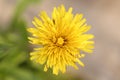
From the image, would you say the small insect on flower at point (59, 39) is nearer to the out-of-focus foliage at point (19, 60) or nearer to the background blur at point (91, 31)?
the out-of-focus foliage at point (19, 60)

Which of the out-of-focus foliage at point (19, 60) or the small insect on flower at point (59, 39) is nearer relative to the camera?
the small insect on flower at point (59, 39)

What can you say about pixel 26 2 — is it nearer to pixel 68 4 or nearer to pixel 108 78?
pixel 68 4

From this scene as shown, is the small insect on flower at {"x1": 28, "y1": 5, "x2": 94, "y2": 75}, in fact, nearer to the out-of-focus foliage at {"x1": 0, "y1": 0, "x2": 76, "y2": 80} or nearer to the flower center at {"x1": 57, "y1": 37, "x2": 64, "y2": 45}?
the flower center at {"x1": 57, "y1": 37, "x2": 64, "y2": 45}

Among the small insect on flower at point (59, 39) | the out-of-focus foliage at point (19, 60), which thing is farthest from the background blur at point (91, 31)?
the small insect on flower at point (59, 39)

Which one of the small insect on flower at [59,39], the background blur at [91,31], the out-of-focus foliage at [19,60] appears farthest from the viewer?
the background blur at [91,31]

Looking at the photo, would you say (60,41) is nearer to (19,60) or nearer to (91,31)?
(19,60)

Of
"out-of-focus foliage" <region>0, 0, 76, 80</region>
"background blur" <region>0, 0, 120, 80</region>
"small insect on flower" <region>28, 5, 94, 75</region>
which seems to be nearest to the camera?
"small insect on flower" <region>28, 5, 94, 75</region>

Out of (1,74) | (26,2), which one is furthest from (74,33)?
(26,2)

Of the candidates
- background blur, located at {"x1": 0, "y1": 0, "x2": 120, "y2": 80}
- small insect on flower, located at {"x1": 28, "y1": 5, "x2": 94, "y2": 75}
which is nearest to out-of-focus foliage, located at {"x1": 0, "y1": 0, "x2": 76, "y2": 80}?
background blur, located at {"x1": 0, "y1": 0, "x2": 120, "y2": 80}
